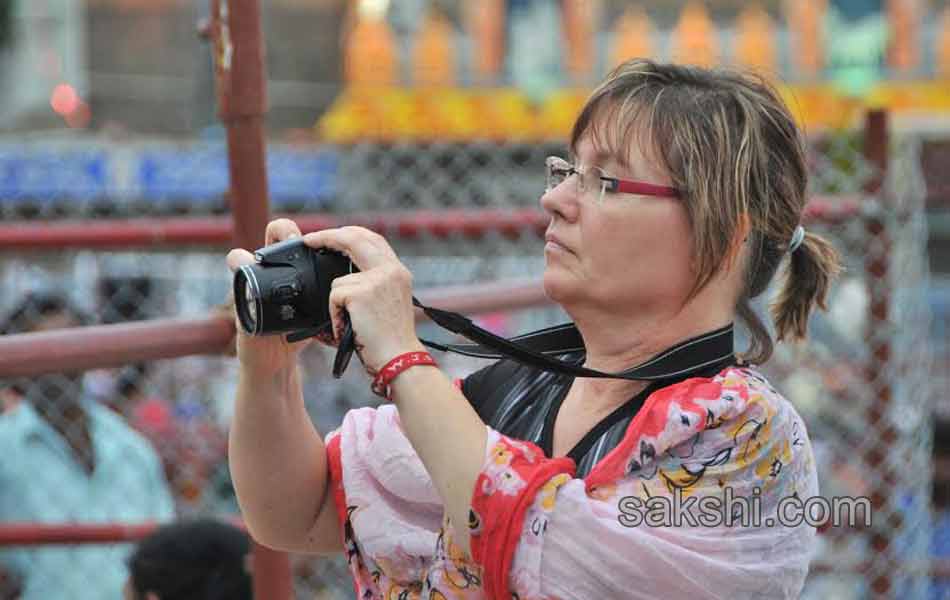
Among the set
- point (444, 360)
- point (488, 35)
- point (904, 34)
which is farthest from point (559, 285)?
point (904, 34)

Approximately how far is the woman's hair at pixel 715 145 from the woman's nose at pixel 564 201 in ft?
0.19

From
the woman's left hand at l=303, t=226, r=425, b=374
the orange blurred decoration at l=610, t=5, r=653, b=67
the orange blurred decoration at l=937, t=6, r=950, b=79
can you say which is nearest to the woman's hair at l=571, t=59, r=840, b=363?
the woman's left hand at l=303, t=226, r=425, b=374

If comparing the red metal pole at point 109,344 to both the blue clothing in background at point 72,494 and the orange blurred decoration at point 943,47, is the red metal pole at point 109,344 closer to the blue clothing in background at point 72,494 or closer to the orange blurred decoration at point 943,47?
the blue clothing in background at point 72,494

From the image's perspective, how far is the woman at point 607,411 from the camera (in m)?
1.32

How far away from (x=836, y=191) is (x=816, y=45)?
10.2m

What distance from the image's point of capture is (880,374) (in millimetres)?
3420

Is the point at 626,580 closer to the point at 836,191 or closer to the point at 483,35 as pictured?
the point at 836,191

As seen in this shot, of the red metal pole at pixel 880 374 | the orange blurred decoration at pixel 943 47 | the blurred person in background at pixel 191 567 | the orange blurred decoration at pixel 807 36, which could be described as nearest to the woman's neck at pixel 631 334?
the blurred person in background at pixel 191 567

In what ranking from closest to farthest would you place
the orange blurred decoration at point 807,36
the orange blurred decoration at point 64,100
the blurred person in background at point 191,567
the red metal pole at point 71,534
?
1. the blurred person in background at point 191,567
2. the red metal pole at point 71,534
3. the orange blurred decoration at point 807,36
4. the orange blurred decoration at point 64,100

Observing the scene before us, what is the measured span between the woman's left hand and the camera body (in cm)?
3

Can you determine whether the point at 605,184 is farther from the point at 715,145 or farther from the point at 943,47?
the point at 943,47

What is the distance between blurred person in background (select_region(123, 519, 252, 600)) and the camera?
8.47 feet

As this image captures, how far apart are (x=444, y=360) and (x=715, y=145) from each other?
3.13 m

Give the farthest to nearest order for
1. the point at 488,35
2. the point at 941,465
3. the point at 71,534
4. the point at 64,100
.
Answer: the point at 64,100 → the point at 488,35 → the point at 941,465 → the point at 71,534
